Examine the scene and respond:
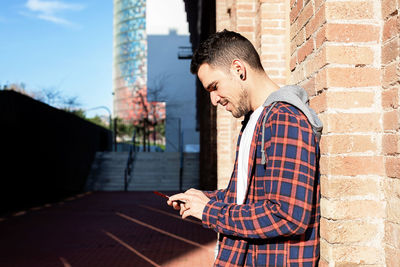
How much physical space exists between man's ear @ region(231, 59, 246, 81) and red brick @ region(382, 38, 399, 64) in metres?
0.49

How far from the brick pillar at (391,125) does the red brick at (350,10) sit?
51mm

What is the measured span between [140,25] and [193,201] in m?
108

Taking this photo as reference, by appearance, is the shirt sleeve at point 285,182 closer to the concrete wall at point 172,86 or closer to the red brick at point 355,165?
the red brick at point 355,165

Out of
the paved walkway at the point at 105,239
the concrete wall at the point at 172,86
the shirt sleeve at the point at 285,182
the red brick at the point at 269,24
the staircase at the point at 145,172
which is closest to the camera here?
the shirt sleeve at the point at 285,182

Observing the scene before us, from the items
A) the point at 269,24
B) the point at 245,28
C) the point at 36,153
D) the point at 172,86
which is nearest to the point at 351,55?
the point at 269,24

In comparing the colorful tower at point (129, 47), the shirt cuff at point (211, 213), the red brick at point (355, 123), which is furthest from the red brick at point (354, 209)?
the colorful tower at point (129, 47)

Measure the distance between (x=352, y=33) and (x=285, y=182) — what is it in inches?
25.2

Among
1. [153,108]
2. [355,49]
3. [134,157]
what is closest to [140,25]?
[153,108]

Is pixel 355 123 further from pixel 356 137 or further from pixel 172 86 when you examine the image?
pixel 172 86

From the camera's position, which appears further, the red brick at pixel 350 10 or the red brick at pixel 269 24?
the red brick at pixel 269 24

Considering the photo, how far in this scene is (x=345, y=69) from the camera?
1468 mm

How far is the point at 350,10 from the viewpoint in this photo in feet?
4.87

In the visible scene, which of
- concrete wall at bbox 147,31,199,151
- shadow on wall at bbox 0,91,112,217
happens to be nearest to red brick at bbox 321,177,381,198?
shadow on wall at bbox 0,91,112,217

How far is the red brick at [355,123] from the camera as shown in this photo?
1461mm
